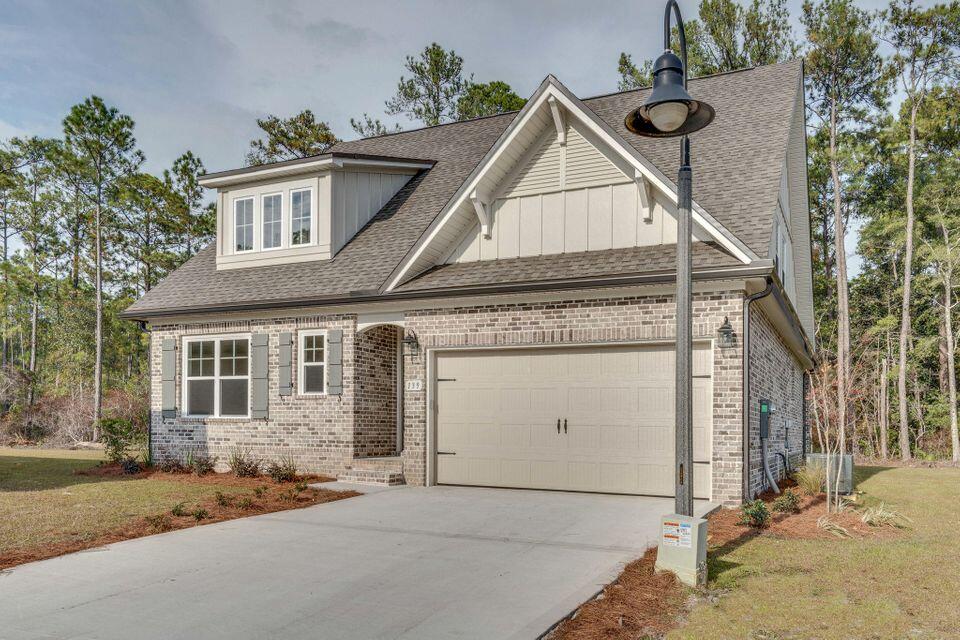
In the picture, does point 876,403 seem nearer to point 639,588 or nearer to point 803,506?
point 803,506

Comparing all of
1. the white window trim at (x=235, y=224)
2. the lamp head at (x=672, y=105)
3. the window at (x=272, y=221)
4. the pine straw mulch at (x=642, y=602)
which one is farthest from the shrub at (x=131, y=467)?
the lamp head at (x=672, y=105)

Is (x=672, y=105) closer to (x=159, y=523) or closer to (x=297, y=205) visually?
(x=159, y=523)

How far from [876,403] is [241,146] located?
96.3 feet

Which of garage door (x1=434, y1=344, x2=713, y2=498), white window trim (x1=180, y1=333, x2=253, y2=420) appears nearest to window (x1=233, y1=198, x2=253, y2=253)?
white window trim (x1=180, y1=333, x2=253, y2=420)

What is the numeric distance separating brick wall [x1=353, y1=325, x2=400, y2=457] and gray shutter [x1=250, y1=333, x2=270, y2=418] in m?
1.98

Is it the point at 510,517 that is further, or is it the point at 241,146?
the point at 241,146

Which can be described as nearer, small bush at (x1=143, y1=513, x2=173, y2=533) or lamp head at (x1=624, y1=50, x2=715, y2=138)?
lamp head at (x1=624, y1=50, x2=715, y2=138)

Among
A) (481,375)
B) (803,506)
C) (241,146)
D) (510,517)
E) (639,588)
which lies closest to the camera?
(639,588)

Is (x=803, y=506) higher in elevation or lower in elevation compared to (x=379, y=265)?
Answer: lower

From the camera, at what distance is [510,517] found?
29.0ft

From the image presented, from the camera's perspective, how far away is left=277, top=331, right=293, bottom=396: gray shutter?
13.3 metres

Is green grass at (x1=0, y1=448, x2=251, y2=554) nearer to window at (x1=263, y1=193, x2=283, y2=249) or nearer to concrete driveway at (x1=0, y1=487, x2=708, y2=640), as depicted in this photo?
concrete driveway at (x1=0, y1=487, x2=708, y2=640)

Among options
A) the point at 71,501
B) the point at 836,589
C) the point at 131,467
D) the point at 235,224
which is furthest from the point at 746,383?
the point at 131,467

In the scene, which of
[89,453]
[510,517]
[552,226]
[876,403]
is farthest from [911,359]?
[89,453]
